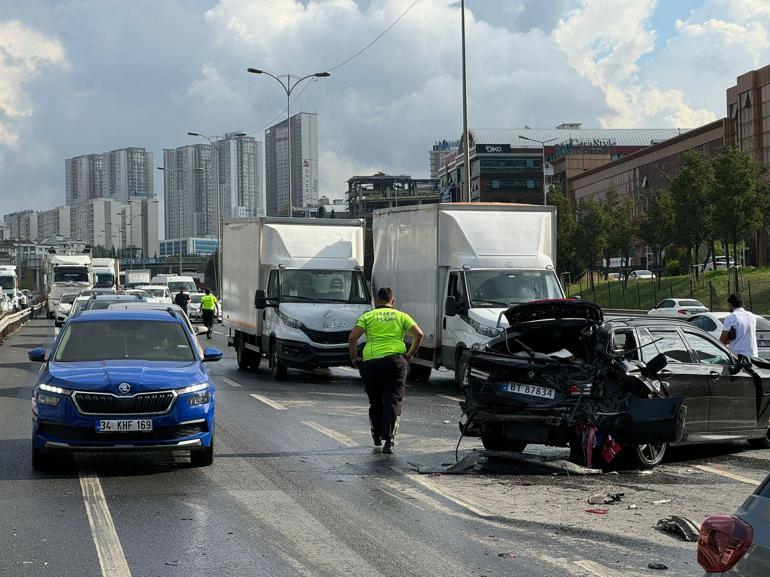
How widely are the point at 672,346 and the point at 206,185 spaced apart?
172394 mm

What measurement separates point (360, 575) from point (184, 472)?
14.7 feet

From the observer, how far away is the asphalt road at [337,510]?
7.13 m

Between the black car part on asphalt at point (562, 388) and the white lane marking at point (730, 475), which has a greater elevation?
the black car part on asphalt at point (562, 388)

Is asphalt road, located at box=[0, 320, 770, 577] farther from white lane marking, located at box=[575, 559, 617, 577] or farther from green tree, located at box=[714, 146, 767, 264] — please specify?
green tree, located at box=[714, 146, 767, 264]

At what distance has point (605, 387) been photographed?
10.9m

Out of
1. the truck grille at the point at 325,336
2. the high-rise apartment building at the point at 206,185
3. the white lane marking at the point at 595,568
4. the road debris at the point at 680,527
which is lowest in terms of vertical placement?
the road debris at the point at 680,527

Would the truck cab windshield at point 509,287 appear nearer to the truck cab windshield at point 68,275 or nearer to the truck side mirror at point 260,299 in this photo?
the truck side mirror at point 260,299

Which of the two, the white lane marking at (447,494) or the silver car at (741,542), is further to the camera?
the white lane marking at (447,494)

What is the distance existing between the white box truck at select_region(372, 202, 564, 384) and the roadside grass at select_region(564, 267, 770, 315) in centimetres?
2492

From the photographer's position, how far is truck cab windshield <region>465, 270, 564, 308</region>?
19.6 m

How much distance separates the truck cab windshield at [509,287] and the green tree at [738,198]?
33945mm

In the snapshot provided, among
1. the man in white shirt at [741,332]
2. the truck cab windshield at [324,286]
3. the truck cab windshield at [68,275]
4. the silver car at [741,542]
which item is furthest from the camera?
the truck cab windshield at [68,275]

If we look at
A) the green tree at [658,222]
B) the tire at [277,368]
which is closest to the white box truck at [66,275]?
the green tree at [658,222]

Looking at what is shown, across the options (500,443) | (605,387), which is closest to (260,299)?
(500,443)
